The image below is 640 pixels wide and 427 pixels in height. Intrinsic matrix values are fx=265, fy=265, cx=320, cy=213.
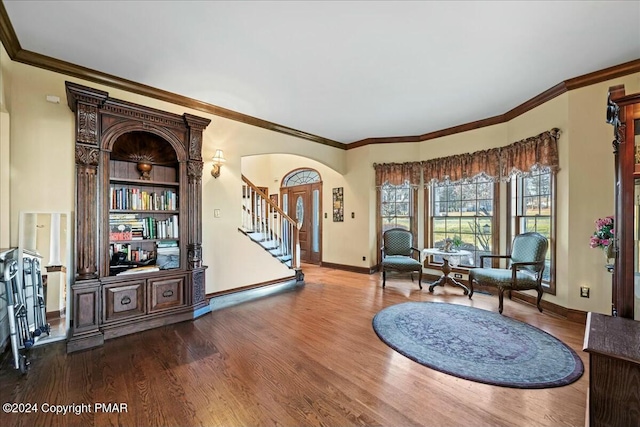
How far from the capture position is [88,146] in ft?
8.63

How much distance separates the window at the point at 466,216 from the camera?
15.1 ft

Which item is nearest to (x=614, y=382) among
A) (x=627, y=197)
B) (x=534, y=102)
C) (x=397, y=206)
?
(x=627, y=197)

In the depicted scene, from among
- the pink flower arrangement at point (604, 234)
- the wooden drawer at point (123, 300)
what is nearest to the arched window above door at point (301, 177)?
the wooden drawer at point (123, 300)

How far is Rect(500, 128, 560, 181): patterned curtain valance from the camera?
3.45 metres

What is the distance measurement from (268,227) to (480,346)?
11.4 ft

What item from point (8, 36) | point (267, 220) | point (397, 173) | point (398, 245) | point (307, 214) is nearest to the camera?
point (8, 36)

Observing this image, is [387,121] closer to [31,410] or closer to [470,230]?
[470,230]

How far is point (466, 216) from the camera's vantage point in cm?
483

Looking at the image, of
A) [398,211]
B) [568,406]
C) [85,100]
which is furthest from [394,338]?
[85,100]

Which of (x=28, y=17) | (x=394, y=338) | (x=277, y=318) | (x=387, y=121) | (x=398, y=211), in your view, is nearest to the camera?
(x=28, y=17)

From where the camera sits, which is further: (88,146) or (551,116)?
(551,116)

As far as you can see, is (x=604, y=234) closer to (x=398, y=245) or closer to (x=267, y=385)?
(x=398, y=245)

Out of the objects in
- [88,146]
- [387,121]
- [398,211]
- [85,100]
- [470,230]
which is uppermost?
[387,121]

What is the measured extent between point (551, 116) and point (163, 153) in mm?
5126
